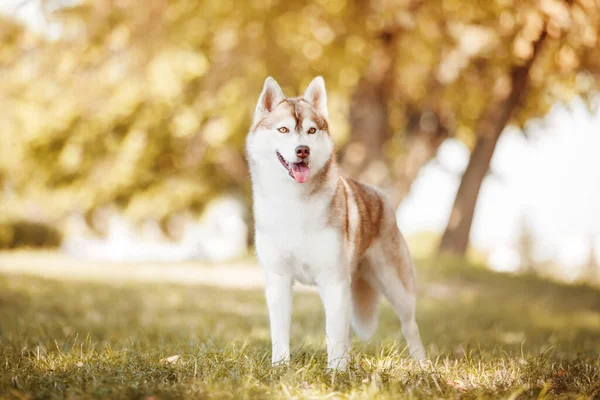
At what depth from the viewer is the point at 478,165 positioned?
13242mm

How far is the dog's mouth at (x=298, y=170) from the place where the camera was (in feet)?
11.5

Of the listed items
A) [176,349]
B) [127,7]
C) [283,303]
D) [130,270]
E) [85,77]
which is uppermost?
[127,7]

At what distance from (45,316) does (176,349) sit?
10.6ft

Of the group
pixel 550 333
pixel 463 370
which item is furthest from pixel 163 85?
pixel 463 370

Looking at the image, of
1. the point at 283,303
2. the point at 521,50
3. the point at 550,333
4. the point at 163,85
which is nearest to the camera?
the point at 283,303

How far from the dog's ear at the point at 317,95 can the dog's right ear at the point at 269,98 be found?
0.19 metres

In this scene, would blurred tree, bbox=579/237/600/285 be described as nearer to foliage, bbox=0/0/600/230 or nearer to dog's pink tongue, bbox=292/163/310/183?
foliage, bbox=0/0/600/230

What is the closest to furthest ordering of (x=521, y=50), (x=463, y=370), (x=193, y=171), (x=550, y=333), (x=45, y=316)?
(x=463, y=370), (x=45, y=316), (x=550, y=333), (x=521, y=50), (x=193, y=171)

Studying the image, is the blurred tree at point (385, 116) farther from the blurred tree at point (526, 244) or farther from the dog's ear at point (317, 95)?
the blurred tree at point (526, 244)

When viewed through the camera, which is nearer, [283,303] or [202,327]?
[283,303]

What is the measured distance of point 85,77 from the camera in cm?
918

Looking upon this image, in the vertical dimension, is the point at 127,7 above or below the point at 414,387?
above

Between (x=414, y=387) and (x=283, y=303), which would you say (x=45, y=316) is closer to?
(x=283, y=303)

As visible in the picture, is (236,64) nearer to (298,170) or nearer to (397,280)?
(397,280)
